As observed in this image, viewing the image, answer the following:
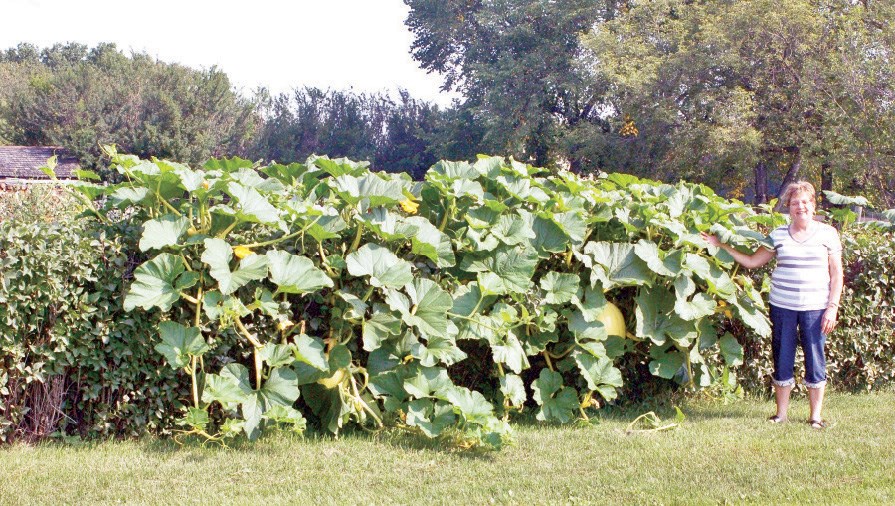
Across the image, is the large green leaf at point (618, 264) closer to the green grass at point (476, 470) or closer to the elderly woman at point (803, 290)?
the elderly woman at point (803, 290)

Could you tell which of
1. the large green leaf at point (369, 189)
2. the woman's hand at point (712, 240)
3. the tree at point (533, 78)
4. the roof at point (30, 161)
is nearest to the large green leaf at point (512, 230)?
the large green leaf at point (369, 189)

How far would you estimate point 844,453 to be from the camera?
418cm

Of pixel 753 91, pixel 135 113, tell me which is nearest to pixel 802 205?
pixel 753 91

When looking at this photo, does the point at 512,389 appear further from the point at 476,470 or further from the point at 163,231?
the point at 163,231

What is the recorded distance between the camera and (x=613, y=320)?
4719mm

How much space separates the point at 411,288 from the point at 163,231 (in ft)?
4.00

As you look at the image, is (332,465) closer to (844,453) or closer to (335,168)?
(335,168)

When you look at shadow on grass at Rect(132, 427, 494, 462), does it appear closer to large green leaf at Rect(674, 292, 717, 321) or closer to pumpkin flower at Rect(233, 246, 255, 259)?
pumpkin flower at Rect(233, 246, 255, 259)

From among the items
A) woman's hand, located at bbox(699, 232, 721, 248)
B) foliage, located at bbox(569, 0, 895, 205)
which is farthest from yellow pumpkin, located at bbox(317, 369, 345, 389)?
foliage, located at bbox(569, 0, 895, 205)

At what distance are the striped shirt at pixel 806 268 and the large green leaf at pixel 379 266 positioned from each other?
2.30 meters

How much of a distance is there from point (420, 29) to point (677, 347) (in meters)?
38.7

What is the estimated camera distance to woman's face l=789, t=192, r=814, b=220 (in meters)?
4.76

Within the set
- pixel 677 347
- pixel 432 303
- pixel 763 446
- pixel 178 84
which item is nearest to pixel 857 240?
pixel 677 347

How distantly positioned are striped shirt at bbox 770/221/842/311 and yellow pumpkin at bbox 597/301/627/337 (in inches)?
38.1
